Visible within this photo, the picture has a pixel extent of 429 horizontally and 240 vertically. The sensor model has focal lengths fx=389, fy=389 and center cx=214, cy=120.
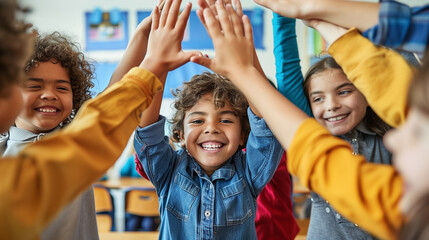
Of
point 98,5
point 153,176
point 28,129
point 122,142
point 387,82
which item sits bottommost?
point 153,176

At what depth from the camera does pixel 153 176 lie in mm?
1362

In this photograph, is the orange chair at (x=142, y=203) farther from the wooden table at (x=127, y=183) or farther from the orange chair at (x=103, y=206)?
the wooden table at (x=127, y=183)

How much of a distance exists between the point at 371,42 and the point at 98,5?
16.3 ft

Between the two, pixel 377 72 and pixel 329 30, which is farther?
pixel 329 30

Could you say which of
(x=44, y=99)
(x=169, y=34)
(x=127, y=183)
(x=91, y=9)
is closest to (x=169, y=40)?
(x=169, y=34)

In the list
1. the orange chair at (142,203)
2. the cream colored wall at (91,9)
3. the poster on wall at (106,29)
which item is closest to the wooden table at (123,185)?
the orange chair at (142,203)

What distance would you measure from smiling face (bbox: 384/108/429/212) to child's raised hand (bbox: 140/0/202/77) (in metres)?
0.61

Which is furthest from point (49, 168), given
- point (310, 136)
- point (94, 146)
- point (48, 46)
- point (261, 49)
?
point (261, 49)

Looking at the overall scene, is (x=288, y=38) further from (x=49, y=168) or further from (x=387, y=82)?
(x=49, y=168)

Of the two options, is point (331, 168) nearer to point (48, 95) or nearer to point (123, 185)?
point (48, 95)

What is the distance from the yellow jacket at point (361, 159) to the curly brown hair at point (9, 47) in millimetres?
531

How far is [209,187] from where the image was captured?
1353 mm

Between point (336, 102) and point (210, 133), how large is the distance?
1.59 feet

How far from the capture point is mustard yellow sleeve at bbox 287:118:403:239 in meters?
0.66
